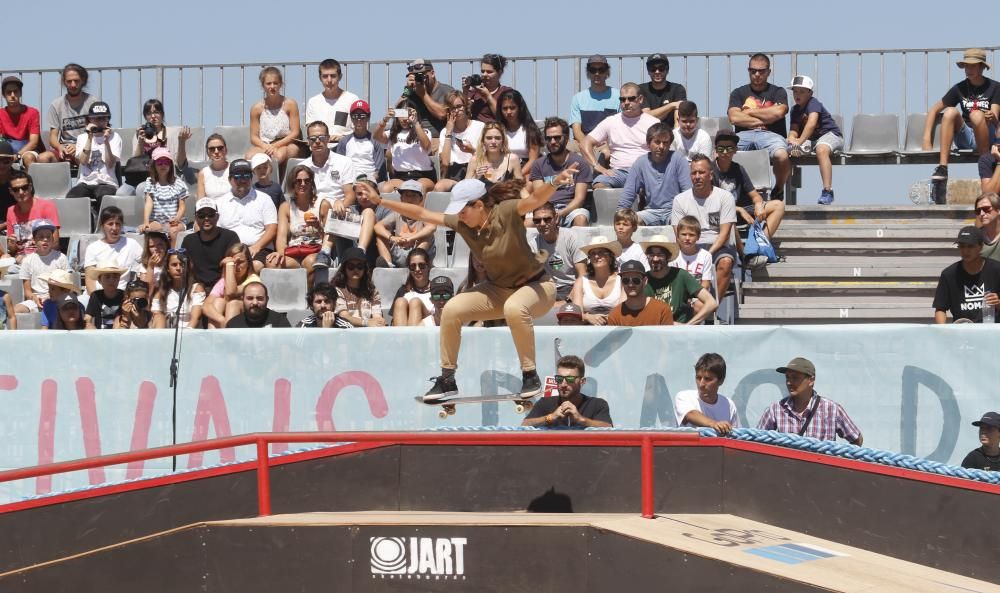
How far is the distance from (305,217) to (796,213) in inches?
219

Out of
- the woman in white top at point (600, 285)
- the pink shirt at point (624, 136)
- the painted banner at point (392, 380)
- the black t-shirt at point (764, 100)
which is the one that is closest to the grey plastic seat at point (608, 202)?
the pink shirt at point (624, 136)

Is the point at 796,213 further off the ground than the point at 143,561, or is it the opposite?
the point at 796,213

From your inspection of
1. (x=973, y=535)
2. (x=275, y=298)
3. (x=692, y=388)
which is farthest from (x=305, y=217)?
(x=973, y=535)

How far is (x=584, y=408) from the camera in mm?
10688

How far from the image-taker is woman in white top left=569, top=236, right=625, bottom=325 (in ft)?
40.3

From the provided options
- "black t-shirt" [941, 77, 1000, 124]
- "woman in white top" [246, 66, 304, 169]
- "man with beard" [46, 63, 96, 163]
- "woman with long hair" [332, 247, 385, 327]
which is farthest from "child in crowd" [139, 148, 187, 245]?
"black t-shirt" [941, 77, 1000, 124]

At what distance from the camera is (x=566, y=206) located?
14.5 meters

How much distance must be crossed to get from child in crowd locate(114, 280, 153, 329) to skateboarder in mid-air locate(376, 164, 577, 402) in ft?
14.1

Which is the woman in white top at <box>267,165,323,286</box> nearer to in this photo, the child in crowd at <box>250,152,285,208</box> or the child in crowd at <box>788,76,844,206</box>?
the child in crowd at <box>250,152,285,208</box>

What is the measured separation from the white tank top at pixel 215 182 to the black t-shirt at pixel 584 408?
6094 millimetres

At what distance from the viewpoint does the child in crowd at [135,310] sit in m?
13.3

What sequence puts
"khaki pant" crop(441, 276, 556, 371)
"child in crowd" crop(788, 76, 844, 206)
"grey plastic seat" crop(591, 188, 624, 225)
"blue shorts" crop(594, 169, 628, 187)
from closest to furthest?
"khaki pant" crop(441, 276, 556, 371) < "grey plastic seat" crop(591, 188, 624, 225) < "blue shorts" crop(594, 169, 628, 187) < "child in crowd" crop(788, 76, 844, 206)

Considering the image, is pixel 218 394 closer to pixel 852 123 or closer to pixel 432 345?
pixel 432 345

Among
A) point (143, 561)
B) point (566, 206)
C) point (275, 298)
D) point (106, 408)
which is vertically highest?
point (566, 206)
